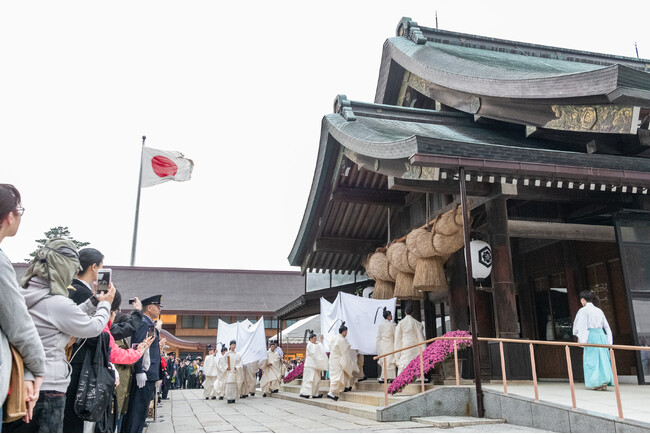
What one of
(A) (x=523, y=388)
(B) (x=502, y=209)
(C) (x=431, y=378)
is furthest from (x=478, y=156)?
(C) (x=431, y=378)

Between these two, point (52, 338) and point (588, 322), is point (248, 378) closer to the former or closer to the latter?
point (588, 322)

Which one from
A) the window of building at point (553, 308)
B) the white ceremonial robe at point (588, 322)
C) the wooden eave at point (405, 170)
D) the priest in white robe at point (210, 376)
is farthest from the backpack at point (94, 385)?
the priest in white robe at point (210, 376)

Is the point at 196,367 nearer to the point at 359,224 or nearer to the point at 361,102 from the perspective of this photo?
the point at 359,224

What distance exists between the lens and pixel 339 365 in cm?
1034

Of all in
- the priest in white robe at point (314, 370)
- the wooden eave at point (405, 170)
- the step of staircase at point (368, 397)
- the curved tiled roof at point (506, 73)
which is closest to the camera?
the curved tiled roof at point (506, 73)

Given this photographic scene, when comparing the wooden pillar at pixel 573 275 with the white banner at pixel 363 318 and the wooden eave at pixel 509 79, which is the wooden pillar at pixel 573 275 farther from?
the white banner at pixel 363 318

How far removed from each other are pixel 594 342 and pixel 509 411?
2.05 meters

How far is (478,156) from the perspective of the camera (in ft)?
23.8

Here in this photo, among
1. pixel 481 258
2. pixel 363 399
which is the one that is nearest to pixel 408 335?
pixel 363 399

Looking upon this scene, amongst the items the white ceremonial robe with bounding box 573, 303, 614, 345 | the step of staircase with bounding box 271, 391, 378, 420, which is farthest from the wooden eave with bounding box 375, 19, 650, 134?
the step of staircase with bounding box 271, 391, 378, 420

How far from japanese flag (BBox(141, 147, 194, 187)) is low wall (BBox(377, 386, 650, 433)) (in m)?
15.7

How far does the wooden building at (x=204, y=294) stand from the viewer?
30359mm

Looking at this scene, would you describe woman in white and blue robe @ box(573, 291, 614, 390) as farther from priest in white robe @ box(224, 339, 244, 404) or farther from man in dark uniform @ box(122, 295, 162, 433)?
priest in white robe @ box(224, 339, 244, 404)

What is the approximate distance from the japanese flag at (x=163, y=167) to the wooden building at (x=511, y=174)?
8885mm
